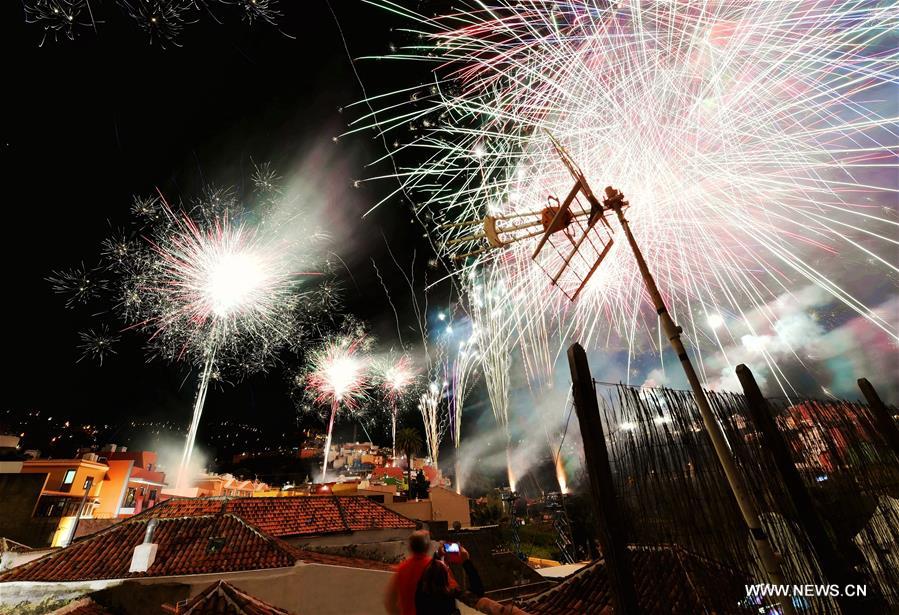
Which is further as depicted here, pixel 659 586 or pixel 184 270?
pixel 184 270

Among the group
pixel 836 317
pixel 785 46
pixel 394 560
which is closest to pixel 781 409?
pixel 785 46

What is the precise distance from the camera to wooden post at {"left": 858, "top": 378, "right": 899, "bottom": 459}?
710cm

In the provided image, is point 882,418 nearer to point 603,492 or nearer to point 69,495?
point 603,492

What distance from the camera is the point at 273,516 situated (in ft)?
59.8

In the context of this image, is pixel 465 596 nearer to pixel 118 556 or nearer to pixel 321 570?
pixel 321 570

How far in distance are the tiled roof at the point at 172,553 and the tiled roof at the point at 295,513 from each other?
169 centimetres

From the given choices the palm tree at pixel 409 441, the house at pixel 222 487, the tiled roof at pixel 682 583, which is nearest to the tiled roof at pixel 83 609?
the tiled roof at pixel 682 583

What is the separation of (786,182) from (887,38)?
512 cm

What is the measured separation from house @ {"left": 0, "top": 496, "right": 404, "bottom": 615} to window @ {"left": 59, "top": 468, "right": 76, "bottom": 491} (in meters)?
23.6

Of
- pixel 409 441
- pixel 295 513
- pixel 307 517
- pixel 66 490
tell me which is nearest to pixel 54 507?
pixel 66 490

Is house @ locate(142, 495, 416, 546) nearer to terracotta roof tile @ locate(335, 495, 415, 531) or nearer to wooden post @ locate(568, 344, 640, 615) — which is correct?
terracotta roof tile @ locate(335, 495, 415, 531)

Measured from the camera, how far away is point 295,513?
19.1 meters

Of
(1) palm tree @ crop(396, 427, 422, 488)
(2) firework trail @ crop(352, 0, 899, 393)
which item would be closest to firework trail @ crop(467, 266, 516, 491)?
(2) firework trail @ crop(352, 0, 899, 393)

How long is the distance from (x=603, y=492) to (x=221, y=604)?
1008cm
